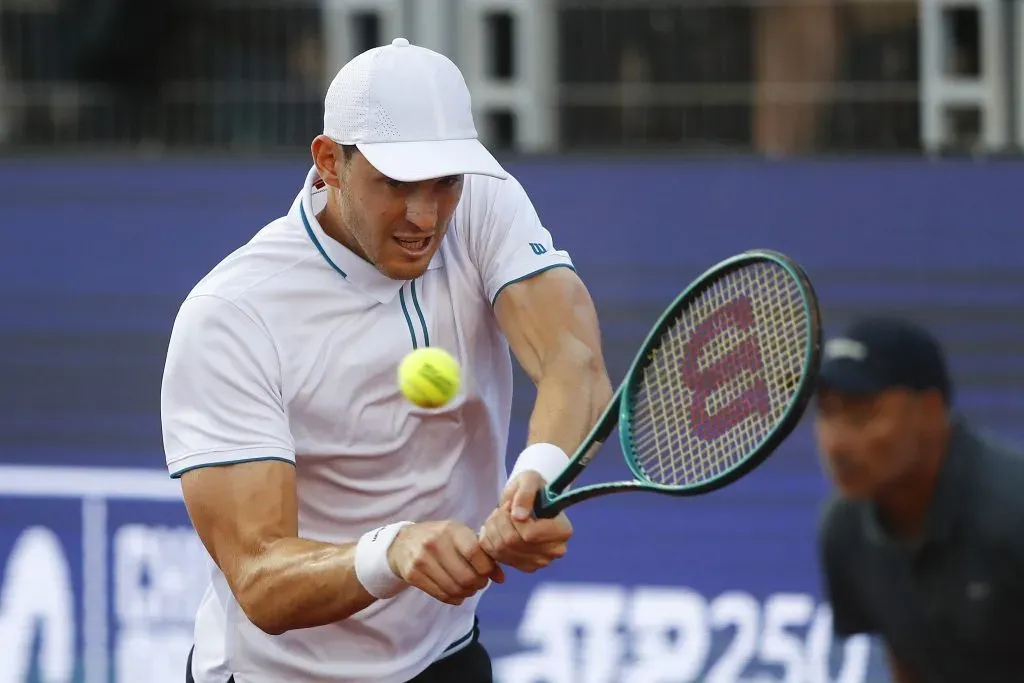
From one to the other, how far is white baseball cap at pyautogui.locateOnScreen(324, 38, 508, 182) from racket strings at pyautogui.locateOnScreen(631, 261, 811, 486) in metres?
0.46

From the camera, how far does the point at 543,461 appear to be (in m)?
3.13

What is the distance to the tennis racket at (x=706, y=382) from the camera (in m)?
3.20

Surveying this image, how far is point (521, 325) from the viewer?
343 centimetres

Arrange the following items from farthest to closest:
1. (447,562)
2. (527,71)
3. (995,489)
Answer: (527,71), (995,489), (447,562)

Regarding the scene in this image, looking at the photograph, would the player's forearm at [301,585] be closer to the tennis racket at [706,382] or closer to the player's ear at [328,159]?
the tennis racket at [706,382]

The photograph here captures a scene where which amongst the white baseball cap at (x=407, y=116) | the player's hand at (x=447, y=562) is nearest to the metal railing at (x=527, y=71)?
the white baseball cap at (x=407, y=116)

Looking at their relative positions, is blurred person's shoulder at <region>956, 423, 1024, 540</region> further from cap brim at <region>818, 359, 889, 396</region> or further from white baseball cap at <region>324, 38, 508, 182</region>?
white baseball cap at <region>324, 38, 508, 182</region>

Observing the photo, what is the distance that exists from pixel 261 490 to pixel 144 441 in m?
2.82

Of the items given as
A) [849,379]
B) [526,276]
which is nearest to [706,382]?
[526,276]

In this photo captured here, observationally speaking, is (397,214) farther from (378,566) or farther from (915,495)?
(915,495)

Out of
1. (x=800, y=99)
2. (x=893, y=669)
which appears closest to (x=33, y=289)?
(x=800, y=99)

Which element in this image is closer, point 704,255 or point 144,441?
point 704,255

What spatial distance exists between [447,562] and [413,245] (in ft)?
2.07

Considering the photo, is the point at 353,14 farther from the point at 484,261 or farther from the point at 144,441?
the point at 484,261
